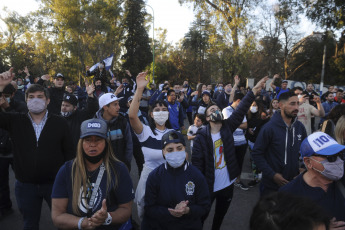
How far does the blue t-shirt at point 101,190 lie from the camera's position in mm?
2045

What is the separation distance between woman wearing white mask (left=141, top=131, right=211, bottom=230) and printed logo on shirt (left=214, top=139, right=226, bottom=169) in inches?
28.2

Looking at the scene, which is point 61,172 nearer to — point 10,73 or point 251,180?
point 10,73

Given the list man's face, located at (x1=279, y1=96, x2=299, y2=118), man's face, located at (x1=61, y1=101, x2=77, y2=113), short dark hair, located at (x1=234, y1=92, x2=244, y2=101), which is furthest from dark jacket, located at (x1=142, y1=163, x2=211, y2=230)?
short dark hair, located at (x1=234, y1=92, x2=244, y2=101)

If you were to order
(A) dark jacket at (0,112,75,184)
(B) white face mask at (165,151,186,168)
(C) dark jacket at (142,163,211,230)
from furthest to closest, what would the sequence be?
(A) dark jacket at (0,112,75,184)
(B) white face mask at (165,151,186,168)
(C) dark jacket at (142,163,211,230)

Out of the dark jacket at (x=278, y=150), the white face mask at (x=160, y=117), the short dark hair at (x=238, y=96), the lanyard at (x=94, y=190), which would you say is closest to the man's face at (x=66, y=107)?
the white face mask at (x=160, y=117)

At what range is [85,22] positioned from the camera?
2981cm

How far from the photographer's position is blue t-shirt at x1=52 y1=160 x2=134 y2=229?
6.71ft

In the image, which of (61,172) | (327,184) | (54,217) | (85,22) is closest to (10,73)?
(61,172)

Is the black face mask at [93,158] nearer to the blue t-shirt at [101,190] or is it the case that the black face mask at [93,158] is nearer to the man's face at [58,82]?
the blue t-shirt at [101,190]

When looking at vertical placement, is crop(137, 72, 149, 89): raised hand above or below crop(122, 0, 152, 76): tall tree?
below

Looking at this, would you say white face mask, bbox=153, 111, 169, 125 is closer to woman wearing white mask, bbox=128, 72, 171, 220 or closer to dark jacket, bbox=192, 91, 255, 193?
woman wearing white mask, bbox=128, 72, 171, 220

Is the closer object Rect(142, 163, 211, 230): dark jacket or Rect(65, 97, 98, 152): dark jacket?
Rect(142, 163, 211, 230): dark jacket

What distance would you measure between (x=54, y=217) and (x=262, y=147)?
7.89ft

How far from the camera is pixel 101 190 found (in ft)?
6.83
